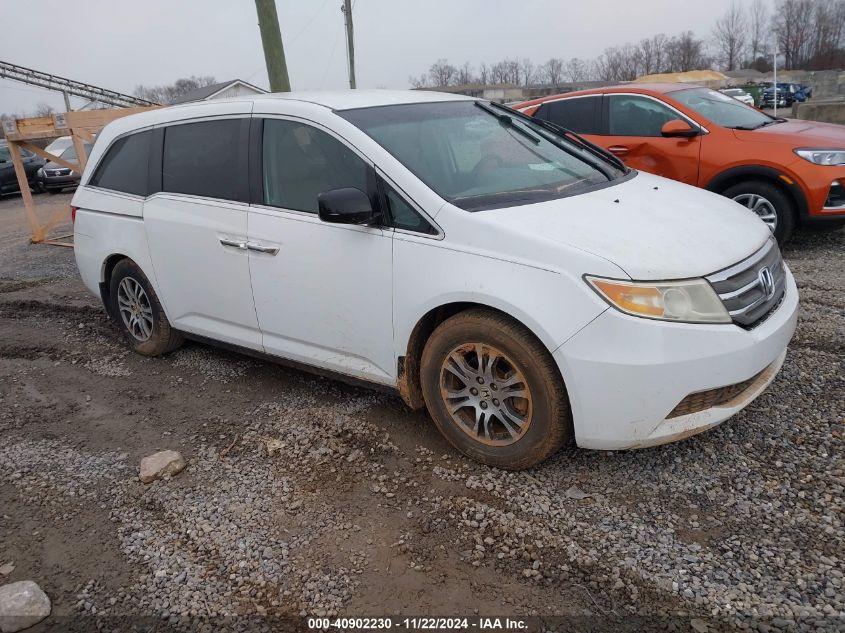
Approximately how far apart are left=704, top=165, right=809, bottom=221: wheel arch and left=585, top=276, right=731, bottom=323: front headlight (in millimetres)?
4149

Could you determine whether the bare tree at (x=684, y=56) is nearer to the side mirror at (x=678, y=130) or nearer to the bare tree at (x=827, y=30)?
the bare tree at (x=827, y=30)

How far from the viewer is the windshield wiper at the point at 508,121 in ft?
12.7

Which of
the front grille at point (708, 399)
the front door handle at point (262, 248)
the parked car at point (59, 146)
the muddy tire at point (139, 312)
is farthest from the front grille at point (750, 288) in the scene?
the parked car at point (59, 146)

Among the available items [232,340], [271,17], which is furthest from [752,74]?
[232,340]

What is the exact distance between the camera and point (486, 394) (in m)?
3.00

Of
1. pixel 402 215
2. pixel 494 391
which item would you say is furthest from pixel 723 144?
pixel 494 391

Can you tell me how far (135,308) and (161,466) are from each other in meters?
1.87

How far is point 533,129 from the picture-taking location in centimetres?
403

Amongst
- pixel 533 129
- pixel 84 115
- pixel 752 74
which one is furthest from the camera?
pixel 752 74

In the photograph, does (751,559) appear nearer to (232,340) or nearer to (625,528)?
(625,528)

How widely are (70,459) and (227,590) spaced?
159 cm

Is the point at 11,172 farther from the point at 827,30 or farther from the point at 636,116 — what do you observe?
the point at 827,30

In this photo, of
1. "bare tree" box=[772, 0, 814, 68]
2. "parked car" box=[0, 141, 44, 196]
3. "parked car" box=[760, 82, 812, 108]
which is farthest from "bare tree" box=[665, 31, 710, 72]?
"parked car" box=[0, 141, 44, 196]

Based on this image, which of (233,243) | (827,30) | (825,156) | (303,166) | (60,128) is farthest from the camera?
(827,30)
